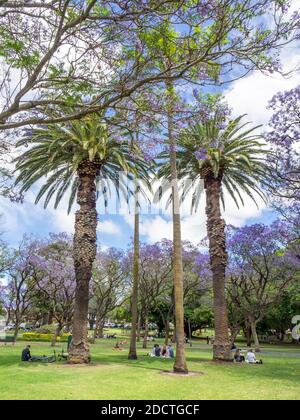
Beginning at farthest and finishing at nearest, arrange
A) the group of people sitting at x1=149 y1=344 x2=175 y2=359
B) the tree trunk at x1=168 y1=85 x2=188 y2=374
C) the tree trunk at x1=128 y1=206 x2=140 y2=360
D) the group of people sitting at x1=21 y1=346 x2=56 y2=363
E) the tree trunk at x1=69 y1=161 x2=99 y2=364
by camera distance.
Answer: the group of people sitting at x1=149 y1=344 x2=175 y2=359
the tree trunk at x1=128 y1=206 x2=140 y2=360
the group of people sitting at x1=21 y1=346 x2=56 y2=363
the tree trunk at x1=69 y1=161 x2=99 y2=364
the tree trunk at x1=168 y1=85 x2=188 y2=374

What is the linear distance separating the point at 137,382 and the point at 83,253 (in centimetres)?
674

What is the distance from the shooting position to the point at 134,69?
23.7 ft

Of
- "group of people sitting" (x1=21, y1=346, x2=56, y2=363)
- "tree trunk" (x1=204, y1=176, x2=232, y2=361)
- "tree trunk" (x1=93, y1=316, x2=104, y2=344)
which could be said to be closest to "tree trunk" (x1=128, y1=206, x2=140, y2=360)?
"tree trunk" (x1=204, y1=176, x2=232, y2=361)

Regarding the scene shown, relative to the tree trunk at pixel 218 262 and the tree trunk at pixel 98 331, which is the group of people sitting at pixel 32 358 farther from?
the tree trunk at pixel 98 331

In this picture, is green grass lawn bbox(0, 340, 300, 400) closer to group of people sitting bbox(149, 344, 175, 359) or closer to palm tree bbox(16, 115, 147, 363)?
palm tree bbox(16, 115, 147, 363)

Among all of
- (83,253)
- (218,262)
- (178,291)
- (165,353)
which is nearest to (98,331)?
(165,353)

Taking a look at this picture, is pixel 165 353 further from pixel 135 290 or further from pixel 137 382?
pixel 137 382

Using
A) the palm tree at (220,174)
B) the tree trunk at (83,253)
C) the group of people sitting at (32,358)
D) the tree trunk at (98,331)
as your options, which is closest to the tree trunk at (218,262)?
the palm tree at (220,174)

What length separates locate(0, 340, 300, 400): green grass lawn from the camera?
10.1m

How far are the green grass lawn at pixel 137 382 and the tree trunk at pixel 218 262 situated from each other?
5.83ft

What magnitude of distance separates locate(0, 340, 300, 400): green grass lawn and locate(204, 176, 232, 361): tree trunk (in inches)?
70.0

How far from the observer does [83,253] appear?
57.7ft
